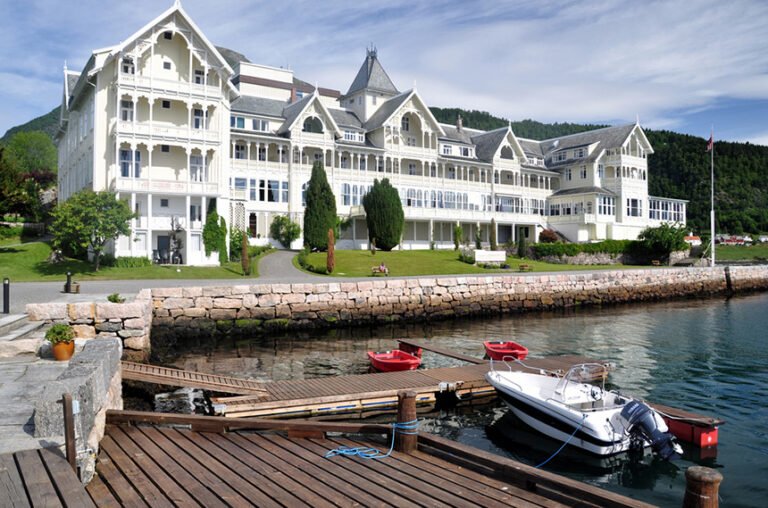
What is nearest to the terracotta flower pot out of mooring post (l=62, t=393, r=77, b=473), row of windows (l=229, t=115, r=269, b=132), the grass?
mooring post (l=62, t=393, r=77, b=473)

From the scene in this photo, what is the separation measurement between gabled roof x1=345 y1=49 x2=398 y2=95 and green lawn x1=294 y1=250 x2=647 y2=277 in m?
21.9

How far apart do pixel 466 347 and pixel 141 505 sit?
18.2 meters

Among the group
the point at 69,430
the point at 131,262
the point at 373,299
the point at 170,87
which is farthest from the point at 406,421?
the point at 170,87

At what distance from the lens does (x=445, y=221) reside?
205 feet

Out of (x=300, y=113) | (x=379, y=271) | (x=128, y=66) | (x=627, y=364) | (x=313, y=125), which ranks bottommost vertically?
(x=627, y=364)

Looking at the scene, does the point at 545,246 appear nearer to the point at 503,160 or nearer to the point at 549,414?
the point at 503,160

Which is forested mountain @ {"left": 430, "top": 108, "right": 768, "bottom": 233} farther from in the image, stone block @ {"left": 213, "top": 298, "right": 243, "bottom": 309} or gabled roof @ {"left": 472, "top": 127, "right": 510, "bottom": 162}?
stone block @ {"left": 213, "top": 298, "right": 243, "bottom": 309}

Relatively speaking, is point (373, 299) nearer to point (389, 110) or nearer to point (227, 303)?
point (227, 303)

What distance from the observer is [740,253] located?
74.8 metres

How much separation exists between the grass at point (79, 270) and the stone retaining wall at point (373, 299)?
10.0 metres

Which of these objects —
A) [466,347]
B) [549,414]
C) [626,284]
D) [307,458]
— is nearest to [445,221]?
[626,284]

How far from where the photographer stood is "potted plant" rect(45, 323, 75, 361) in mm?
12445

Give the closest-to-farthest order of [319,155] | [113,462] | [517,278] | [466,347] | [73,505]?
[73,505] < [113,462] < [466,347] < [517,278] < [319,155]

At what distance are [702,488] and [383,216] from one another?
153 feet
